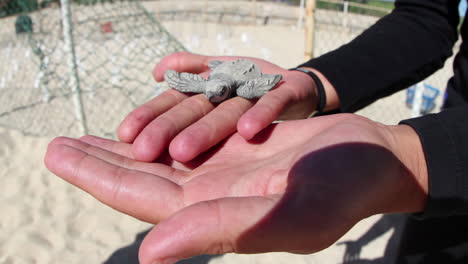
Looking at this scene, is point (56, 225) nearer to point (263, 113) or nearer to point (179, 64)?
point (179, 64)

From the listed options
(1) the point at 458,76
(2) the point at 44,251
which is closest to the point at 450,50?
(1) the point at 458,76

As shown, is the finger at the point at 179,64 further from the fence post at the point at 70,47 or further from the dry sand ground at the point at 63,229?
the fence post at the point at 70,47

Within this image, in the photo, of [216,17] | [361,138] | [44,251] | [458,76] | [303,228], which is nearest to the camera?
[303,228]

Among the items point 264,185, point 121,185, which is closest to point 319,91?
point 264,185

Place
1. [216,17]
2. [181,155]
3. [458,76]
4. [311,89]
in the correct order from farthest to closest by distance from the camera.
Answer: [216,17] < [311,89] < [458,76] < [181,155]

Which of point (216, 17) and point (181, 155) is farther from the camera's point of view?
point (216, 17)

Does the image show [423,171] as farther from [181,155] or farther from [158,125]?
[158,125]

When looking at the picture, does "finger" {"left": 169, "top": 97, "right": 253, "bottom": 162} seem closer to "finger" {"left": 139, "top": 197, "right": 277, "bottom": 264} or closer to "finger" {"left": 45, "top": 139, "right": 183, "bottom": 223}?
"finger" {"left": 45, "top": 139, "right": 183, "bottom": 223}
